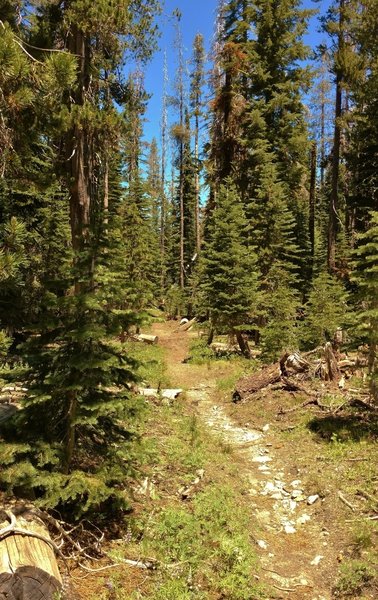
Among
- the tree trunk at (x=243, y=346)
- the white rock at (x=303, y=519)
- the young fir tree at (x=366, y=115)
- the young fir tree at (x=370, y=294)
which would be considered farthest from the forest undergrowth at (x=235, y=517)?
the young fir tree at (x=366, y=115)

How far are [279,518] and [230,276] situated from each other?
11609mm

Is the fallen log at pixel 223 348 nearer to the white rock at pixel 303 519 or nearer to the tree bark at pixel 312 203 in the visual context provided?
the white rock at pixel 303 519

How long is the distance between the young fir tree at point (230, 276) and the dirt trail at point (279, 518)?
19.2ft

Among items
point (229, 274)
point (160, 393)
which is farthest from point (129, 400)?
point (229, 274)

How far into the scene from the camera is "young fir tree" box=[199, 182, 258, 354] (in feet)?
57.9

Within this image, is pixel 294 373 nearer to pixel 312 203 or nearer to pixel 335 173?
pixel 335 173

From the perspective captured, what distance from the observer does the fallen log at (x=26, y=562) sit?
380 cm

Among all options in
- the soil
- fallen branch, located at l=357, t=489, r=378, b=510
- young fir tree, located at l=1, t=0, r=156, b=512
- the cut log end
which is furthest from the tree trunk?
the cut log end

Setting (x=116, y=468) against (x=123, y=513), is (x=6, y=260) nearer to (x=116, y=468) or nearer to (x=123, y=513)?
(x=116, y=468)

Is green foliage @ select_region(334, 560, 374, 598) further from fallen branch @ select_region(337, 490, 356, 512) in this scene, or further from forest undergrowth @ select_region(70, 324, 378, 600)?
fallen branch @ select_region(337, 490, 356, 512)

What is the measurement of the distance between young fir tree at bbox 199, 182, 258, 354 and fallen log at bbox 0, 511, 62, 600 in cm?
1350

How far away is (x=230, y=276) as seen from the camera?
1794 cm

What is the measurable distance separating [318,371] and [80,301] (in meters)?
9.46

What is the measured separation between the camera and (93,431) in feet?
18.3
